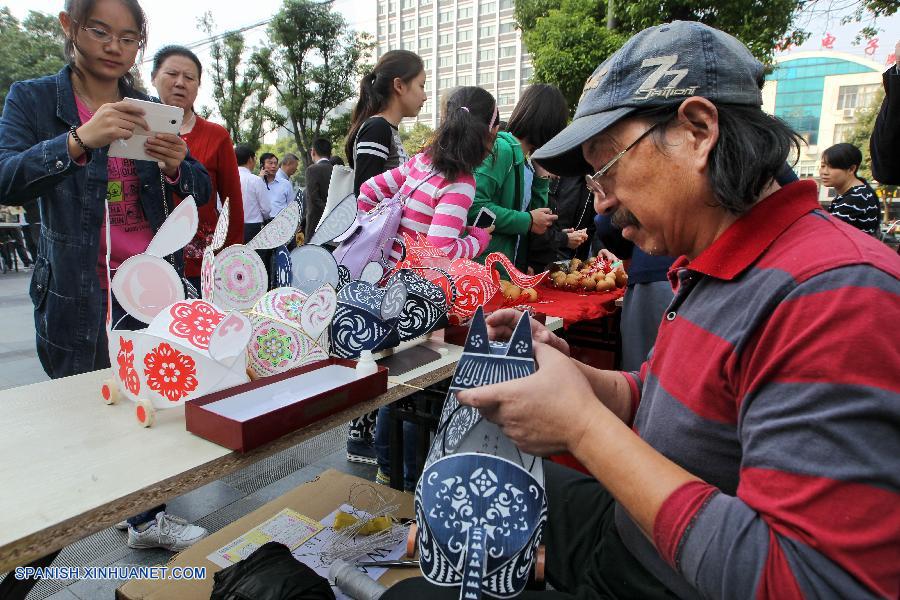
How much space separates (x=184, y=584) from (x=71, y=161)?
3.75 ft

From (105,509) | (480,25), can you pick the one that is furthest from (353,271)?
(480,25)

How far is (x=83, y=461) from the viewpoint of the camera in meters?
0.93

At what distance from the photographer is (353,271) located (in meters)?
2.00

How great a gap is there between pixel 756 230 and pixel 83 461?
3.94 feet

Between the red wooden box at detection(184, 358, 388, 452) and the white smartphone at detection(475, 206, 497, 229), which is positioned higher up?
the white smartphone at detection(475, 206, 497, 229)

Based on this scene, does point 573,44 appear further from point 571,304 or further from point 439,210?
point 439,210

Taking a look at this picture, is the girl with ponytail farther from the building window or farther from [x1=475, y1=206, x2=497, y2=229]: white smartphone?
the building window

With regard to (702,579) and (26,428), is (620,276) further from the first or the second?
(26,428)

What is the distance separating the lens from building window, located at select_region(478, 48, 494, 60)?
53.9 metres

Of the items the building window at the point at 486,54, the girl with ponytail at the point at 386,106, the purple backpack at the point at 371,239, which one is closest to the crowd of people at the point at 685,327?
the purple backpack at the point at 371,239

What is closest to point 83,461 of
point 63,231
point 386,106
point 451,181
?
point 63,231

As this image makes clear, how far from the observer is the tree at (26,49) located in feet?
55.7

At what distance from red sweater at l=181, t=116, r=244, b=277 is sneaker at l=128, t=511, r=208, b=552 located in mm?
963

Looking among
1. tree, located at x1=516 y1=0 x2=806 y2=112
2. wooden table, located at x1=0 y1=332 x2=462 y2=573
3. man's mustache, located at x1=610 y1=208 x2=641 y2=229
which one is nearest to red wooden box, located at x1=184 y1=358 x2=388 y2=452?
wooden table, located at x1=0 y1=332 x2=462 y2=573
